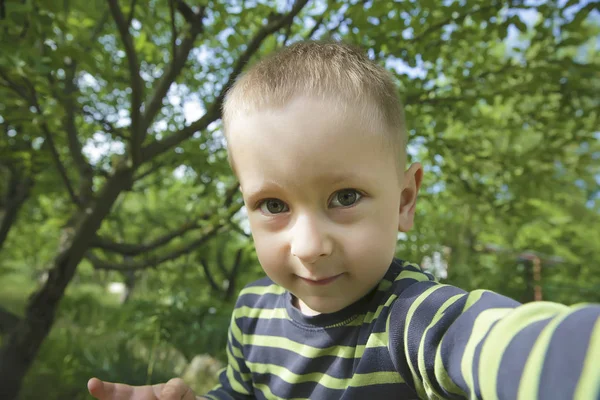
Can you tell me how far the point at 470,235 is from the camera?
21.2 feet

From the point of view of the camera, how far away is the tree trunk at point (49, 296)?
2951 millimetres

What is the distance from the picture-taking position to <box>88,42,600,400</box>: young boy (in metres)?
→ 0.96

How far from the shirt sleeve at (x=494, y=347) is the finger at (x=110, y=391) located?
782mm

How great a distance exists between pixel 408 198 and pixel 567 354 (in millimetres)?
821

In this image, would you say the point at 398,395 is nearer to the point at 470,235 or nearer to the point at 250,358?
the point at 250,358

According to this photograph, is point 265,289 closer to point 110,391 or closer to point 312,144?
point 110,391

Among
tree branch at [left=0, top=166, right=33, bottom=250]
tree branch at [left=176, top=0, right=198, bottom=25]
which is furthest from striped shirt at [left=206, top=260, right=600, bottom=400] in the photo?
tree branch at [left=0, top=166, right=33, bottom=250]

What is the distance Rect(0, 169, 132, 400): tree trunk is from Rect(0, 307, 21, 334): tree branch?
21 centimetres

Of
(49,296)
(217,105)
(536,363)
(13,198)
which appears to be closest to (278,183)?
(536,363)

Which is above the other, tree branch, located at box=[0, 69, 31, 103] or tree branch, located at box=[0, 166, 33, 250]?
tree branch, located at box=[0, 69, 31, 103]

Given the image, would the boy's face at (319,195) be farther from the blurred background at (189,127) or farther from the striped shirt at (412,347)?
the blurred background at (189,127)

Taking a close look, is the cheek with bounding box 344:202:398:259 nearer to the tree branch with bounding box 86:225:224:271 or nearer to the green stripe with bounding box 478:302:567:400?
the green stripe with bounding box 478:302:567:400

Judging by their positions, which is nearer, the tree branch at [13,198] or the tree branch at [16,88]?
the tree branch at [16,88]

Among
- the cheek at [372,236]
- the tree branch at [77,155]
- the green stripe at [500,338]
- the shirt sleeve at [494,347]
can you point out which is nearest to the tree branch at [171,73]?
the tree branch at [77,155]
